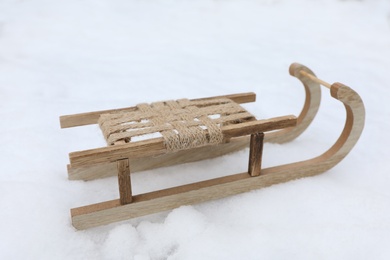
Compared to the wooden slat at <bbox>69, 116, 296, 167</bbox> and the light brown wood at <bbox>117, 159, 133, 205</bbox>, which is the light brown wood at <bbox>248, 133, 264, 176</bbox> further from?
the light brown wood at <bbox>117, 159, 133, 205</bbox>

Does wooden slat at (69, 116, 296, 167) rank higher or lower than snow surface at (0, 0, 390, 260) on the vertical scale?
higher

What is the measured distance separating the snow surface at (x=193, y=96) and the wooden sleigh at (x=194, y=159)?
3cm

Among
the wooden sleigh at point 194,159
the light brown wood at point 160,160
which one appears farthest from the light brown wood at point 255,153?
the light brown wood at point 160,160

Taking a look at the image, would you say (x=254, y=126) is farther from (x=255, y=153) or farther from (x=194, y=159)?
(x=194, y=159)

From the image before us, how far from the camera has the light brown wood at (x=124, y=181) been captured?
3.48 ft

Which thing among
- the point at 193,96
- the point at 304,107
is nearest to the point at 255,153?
the point at 304,107

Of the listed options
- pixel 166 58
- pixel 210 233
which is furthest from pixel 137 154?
pixel 166 58

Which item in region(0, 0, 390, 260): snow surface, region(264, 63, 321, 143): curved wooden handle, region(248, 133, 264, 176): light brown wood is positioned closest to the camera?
region(0, 0, 390, 260): snow surface

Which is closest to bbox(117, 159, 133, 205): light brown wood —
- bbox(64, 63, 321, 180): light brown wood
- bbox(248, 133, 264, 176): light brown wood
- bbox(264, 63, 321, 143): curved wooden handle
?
bbox(64, 63, 321, 180): light brown wood

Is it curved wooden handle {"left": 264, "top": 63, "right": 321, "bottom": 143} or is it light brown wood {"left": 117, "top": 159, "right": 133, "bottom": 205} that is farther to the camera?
curved wooden handle {"left": 264, "top": 63, "right": 321, "bottom": 143}

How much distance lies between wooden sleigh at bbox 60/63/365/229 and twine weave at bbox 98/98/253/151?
0.07ft

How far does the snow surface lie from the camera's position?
110 cm

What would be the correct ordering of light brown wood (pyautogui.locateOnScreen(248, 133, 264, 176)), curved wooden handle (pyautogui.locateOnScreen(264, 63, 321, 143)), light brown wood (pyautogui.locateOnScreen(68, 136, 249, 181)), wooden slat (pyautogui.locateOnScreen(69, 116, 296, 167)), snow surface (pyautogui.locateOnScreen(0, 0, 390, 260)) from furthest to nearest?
1. curved wooden handle (pyautogui.locateOnScreen(264, 63, 321, 143))
2. light brown wood (pyautogui.locateOnScreen(68, 136, 249, 181))
3. light brown wood (pyautogui.locateOnScreen(248, 133, 264, 176))
4. snow surface (pyautogui.locateOnScreen(0, 0, 390, 260))
5. wooden slat (pyautogui.locateOnScreen(69, 116, 296, 167))

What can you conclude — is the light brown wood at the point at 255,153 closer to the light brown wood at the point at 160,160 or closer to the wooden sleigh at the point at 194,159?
the wooden sleigh at the point at 194,159
